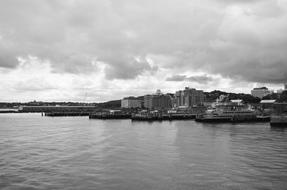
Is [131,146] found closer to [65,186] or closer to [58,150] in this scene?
[58,150]

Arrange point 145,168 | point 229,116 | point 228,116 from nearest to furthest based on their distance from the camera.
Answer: point 145,168, point 228,116, point 229,116

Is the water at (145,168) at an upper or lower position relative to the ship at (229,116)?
lower

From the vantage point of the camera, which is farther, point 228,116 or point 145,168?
point 228,116

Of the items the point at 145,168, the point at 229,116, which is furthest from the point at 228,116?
the point at 145,168

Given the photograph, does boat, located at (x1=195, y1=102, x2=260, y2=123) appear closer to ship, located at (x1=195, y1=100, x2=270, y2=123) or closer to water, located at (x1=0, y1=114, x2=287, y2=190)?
ship, located at (x1=195, y1=100, x2=270, y2=123)

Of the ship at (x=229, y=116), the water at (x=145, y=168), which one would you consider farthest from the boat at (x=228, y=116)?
the water at (x=145, y=168)

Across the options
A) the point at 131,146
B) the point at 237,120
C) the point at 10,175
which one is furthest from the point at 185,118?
the point at 10,175

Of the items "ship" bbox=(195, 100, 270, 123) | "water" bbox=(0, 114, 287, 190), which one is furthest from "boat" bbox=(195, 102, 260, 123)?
"water" bbox=(0, 114, 287, 190)

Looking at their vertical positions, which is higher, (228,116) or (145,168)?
(228,116)

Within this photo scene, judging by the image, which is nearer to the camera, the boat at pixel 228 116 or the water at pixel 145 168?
the water at pixel 145 168

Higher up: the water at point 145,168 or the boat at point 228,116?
the boat at point 228,116

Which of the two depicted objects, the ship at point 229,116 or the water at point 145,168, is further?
the ship at point 229,116

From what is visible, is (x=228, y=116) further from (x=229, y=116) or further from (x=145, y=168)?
(x=145, y=168)

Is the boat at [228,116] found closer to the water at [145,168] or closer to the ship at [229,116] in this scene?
the ship at [229,116]
